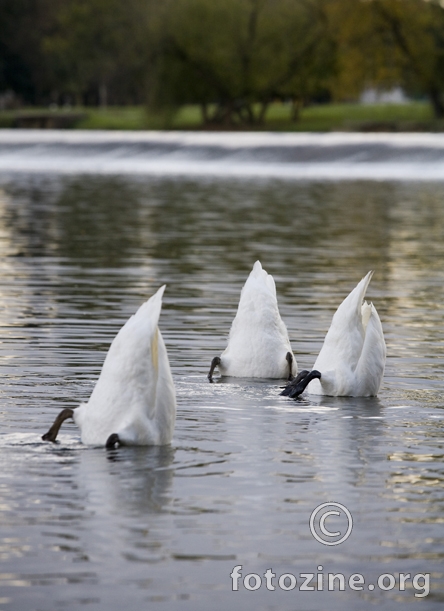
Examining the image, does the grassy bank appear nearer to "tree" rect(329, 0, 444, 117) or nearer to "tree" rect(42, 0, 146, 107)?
"tree" rect(329, 0, 444, 117)

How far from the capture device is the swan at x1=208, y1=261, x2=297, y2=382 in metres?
10.6

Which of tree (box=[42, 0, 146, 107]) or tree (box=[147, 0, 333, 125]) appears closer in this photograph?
tree (box=[147, 0, 333, 125])

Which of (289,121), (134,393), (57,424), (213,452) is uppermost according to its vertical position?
(134,393)

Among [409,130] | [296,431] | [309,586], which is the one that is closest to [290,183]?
[409,130]

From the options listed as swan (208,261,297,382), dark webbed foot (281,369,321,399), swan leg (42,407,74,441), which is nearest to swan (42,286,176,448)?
swan leg (42,407,74,441)

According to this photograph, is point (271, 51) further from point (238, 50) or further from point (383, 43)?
point (383, 43)

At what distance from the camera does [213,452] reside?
8.35 meters

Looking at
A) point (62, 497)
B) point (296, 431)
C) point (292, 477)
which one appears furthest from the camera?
point (296, 431)

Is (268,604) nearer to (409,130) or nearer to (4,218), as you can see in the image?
(4,218)

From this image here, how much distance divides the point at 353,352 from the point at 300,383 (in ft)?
1.52

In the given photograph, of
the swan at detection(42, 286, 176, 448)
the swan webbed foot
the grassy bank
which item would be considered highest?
the swan at detection(42, 286, 176, 448)

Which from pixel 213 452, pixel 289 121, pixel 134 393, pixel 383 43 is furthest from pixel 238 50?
pixel 134 393

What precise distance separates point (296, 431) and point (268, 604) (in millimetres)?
3190

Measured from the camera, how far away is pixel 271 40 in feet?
246
